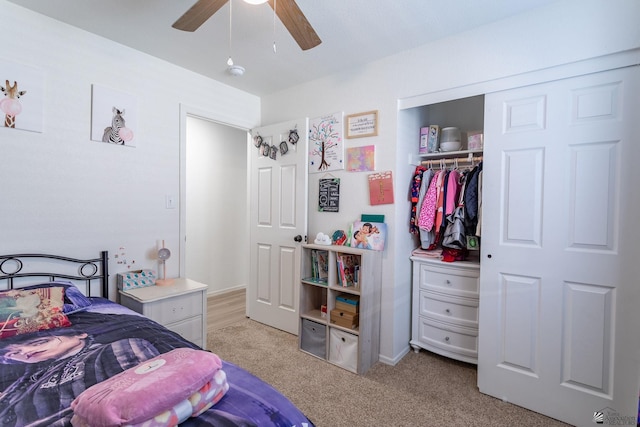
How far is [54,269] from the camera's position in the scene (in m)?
2.11

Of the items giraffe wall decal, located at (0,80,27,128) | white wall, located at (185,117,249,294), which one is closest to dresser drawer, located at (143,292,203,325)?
giraffe wall decal, located at (0,80,27,128)

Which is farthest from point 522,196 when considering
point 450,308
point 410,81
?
point 410,81

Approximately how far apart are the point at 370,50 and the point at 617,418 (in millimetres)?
2824

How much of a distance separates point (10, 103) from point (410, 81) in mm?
2732

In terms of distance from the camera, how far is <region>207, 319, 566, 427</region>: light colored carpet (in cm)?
186

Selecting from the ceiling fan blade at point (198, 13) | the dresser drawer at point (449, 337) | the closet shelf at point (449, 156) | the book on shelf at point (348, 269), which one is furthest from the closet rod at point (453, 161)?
the ceiling fan blade at point (198, 13)

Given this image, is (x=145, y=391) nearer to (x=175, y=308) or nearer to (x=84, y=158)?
(x=175, y=308)

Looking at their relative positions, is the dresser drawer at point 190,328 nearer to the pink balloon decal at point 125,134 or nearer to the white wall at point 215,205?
the pink balloon decal at point 125,134

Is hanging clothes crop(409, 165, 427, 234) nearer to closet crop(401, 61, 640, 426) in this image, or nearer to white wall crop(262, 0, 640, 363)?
white wall crop(262, 0, 640, 363)

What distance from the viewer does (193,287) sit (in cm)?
247

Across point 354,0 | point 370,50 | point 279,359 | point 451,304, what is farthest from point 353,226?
point 354,0

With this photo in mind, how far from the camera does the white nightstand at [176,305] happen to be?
2.19 m

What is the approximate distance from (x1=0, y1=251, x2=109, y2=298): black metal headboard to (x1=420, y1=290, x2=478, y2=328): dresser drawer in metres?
2.56

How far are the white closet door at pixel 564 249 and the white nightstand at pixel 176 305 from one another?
2114 mm
